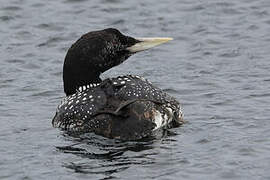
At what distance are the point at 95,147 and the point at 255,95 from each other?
2258 millimetres

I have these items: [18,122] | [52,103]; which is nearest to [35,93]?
[52,103]

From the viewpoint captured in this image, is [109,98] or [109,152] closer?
[109,152]

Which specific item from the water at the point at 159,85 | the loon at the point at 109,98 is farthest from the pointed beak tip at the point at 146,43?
the water at the point at 159,85

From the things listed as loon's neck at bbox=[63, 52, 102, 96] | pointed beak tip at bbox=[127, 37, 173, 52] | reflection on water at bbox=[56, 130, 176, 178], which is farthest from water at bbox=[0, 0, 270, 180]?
pointed beak tip at bbox=[127, 37, 173, 52]

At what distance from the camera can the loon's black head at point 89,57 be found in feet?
30.1

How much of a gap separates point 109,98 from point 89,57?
0.89 m

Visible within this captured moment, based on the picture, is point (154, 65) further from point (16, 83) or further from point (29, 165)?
point (29, 165)

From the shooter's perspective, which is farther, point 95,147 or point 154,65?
point 154,65

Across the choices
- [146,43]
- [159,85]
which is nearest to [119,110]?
[146,43]

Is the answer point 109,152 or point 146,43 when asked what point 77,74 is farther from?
point 109,152

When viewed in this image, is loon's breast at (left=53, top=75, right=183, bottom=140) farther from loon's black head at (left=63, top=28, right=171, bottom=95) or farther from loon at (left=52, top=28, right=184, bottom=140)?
loon's black head at (left=63, top=28, right=171, bottom=95)

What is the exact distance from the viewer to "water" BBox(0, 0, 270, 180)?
774 cm

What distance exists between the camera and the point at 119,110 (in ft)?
26.6

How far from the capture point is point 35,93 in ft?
33.8
